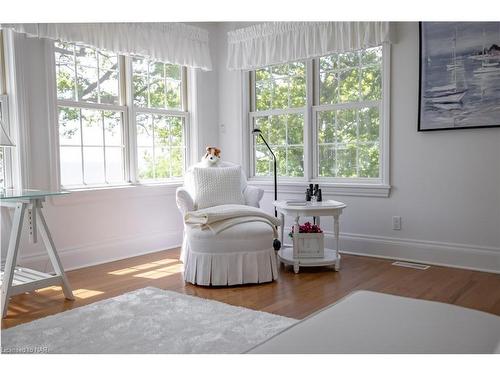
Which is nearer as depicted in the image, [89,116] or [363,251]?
[89,116]

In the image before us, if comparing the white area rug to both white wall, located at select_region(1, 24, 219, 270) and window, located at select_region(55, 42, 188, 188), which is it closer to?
white wall, located at select_region(1, 24, 219, 270)

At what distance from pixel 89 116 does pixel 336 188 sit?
2.47 m

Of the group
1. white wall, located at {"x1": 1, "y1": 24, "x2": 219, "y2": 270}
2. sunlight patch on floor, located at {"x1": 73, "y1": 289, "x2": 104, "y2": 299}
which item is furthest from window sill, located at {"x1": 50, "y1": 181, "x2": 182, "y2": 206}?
sunlight patch on floor, located at {"x1": 73, "y1": 289, "x2": 104, "y2": 299}

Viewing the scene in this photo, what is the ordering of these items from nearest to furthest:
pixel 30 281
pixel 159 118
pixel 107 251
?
pixel 30 281, pixel 107 251, pixel 159 118

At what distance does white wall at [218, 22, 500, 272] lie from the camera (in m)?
3.65

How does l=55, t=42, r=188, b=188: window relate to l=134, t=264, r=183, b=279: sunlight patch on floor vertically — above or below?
above

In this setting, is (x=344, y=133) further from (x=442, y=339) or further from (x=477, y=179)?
(x=442, y=339)

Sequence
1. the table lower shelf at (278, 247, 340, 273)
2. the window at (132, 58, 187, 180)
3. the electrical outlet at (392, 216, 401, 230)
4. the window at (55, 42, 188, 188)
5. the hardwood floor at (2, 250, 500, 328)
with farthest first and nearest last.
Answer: the window at (132, 58, 187, 180), the electrical outlet at (392, 216, 401, 230), the window at (55, 42, 188, 188), the table lower shelf at (278, 247, 340, 273), the hardwood floor at (2, 250, 500, 328)

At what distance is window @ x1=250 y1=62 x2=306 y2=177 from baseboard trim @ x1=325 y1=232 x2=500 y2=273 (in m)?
0.93

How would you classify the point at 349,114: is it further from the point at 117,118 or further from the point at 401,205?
the point at 117,118

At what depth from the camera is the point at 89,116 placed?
4.12 metres

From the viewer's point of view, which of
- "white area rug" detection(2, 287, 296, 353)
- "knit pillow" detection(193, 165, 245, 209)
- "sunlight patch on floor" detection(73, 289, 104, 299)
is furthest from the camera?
"knit pillow" detection(193, 165, 245, 209)

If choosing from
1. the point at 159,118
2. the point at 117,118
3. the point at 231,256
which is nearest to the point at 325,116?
the point at 159,118

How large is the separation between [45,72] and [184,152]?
1.80m
